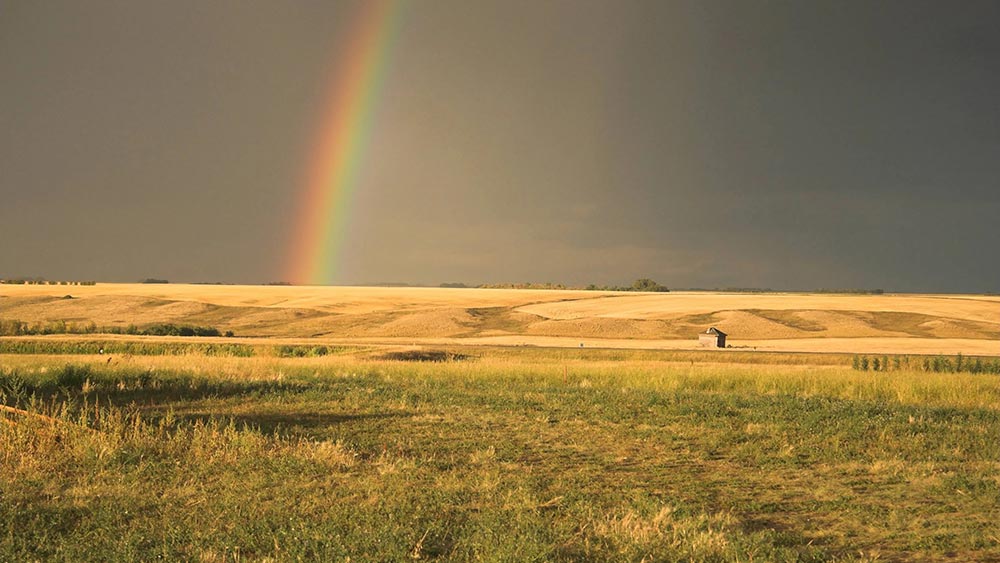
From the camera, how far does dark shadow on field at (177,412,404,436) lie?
16078 mm

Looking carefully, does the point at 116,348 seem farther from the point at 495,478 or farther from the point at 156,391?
the point at 495,478

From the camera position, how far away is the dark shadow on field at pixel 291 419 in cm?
1608

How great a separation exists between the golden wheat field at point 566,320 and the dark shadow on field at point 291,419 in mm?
39486

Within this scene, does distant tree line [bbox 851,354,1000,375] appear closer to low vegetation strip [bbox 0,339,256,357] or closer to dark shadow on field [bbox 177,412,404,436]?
dark shadow on field [bbox 177,412,404,436]

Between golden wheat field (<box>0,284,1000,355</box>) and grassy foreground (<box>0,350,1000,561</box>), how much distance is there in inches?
1533

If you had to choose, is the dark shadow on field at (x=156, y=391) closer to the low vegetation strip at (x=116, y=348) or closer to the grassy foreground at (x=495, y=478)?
the grassy foreground at (x=495, y=478)

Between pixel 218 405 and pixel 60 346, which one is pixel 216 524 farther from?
pixel 60 346

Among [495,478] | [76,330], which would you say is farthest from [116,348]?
[495,478]

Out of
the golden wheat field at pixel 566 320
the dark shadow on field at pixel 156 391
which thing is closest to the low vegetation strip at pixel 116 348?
the golden wheat field at pixel 566 320

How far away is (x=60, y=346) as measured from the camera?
46625 millimetres

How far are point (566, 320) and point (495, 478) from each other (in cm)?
7442

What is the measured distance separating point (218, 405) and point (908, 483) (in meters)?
15.0

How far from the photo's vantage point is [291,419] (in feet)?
58.1

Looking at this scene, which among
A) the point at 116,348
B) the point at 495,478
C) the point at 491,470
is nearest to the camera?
the point at 495,478
